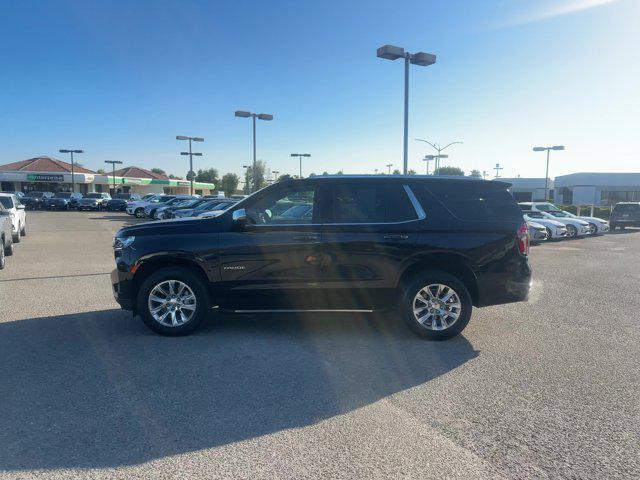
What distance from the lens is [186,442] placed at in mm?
3500

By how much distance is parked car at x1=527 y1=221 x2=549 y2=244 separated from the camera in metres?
19.9

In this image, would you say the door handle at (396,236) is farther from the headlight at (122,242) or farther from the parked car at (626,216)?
the parked car at (626,216)

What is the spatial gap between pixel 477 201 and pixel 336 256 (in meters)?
1.89

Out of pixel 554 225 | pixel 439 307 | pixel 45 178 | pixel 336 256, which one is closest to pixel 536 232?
pixel 554 225

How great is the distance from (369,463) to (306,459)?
42cm

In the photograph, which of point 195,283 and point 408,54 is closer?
point 195,283

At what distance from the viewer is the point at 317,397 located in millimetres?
4266

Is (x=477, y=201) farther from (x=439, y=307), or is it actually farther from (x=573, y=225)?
(x=573, y=225)

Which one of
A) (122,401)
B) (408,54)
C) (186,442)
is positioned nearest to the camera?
(186,442)

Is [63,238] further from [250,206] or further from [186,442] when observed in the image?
[186,442]

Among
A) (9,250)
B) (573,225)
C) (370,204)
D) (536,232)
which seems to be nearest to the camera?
(370,204)

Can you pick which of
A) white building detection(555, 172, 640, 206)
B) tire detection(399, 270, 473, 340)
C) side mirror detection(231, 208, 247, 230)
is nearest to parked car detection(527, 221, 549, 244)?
tire detection(399, 270, 473, 340)

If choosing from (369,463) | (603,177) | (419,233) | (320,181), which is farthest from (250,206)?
(603,177)

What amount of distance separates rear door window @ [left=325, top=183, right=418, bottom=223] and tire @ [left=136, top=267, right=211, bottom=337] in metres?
1.75
